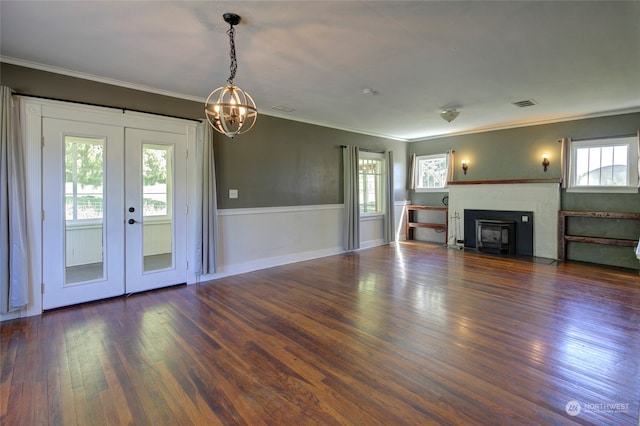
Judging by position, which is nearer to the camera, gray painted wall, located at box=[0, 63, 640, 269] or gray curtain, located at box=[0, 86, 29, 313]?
gray curtain, located at box=[0, 86, 29, 313]

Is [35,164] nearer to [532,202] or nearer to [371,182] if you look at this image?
[371,182]

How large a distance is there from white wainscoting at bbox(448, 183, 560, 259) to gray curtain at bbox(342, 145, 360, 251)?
255 centimetres

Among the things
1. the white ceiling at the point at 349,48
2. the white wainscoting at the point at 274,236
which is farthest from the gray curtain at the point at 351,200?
the white ceiling at the point at 349,48

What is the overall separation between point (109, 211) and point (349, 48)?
11.2 ft

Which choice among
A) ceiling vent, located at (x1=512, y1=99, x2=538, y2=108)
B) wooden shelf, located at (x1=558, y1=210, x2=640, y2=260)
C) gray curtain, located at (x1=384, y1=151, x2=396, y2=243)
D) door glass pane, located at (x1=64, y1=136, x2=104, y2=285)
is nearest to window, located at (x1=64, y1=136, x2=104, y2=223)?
door glass pane, located at (x1=64, y1=136, x2=104, y2=285)

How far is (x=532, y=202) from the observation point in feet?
21.1

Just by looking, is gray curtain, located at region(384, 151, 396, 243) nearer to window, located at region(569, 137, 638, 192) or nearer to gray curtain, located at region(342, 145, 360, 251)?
gray curtain, located at region(342, 145, 360, 251)

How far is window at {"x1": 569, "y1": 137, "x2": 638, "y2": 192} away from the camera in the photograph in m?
5.58

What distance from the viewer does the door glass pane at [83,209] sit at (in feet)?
12.3

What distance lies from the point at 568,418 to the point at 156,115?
5.06 metres

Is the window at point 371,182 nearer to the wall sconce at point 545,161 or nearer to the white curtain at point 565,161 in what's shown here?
the wall sconce at point 545,161

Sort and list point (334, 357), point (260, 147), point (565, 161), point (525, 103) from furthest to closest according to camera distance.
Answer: point (565, 161)
point (260, 147)
point (525, 103)
point (334, 357)

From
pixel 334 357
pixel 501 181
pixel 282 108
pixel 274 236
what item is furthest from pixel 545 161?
pixel 334 357

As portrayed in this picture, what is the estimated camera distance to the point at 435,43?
302 centimetres
